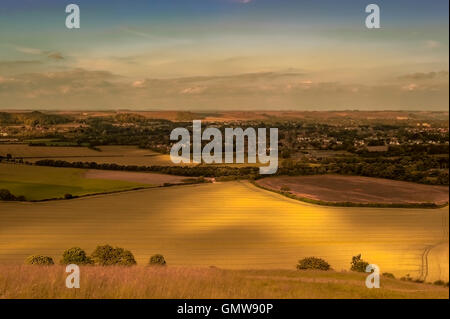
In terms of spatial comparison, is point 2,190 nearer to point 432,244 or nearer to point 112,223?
point 112,223

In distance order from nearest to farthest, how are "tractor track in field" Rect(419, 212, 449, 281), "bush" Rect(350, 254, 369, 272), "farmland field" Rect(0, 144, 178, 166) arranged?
"tractor track in field" Rect(419, 212, 449, 281) < "bush" Rect(350, 254, 369, 272) < "farmland field" Rect(0, 144, 178, 166)

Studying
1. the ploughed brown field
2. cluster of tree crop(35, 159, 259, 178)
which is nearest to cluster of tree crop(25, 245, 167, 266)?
cluster of tree crop(35, 159, 259, 178)

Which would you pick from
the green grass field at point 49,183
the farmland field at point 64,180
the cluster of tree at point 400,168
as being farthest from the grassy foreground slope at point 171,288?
the cluster of tree at point 400,168

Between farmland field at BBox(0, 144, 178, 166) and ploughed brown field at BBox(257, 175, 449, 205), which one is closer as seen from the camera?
farmland field at BBox(0, 144, 178, 166)

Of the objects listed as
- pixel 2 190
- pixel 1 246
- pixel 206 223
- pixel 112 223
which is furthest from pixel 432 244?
pixel 2 190

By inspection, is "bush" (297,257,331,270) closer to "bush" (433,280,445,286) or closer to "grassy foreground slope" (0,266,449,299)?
"bush" (433,280,445,286)

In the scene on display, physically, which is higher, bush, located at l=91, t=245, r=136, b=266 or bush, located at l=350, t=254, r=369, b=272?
bush, located at l=91, t=245, r=136, b=266

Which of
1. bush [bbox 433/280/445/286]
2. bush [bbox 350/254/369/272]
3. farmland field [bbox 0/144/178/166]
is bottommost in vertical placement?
bush [bbox 350/254/369/272]

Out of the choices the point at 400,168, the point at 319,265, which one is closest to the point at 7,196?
the point at 319,265

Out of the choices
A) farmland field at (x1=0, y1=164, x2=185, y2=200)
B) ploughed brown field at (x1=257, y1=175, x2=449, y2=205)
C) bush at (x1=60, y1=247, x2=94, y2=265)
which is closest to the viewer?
bush at (x1=60, y1=247, x2=94, y2=265)
